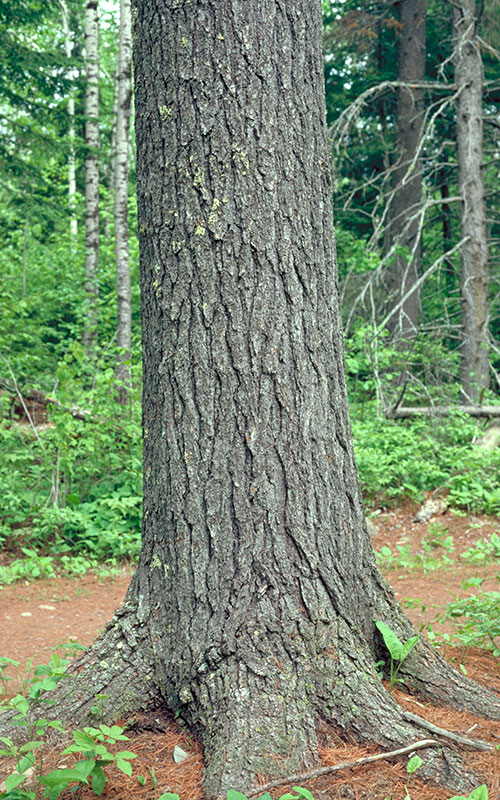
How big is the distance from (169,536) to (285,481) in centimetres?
48

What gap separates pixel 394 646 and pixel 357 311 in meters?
9.75

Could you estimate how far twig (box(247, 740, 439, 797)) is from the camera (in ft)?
6.79

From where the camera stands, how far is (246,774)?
83.1 inches

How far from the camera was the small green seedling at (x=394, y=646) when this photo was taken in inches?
100

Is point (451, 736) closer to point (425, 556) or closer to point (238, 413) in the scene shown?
point (238, 413)

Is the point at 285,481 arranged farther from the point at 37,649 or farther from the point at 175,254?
the point at 37,649

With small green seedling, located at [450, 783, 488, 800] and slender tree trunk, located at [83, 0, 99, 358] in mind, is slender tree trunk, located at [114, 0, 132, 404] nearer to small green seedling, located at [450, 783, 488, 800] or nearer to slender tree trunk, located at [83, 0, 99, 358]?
slender tree trunk, located at [83, 0, 99, 358]

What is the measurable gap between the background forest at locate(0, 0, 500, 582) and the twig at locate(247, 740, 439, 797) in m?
4.34

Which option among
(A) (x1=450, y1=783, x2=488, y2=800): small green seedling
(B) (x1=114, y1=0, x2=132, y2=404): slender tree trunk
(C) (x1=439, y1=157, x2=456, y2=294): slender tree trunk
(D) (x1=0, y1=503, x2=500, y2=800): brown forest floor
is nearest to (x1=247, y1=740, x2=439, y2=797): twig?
(D) (x1=0, y1=503, x2=500, y2=800): brown forest floor

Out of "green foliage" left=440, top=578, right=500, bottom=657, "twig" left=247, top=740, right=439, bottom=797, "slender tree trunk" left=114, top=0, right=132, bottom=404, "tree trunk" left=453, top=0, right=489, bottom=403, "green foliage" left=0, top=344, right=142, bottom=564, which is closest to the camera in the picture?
"twig" left=247, top=740, right=439, bottom=797

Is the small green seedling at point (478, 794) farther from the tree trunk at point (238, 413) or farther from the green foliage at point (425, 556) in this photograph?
the green foliage at point (425, 556)

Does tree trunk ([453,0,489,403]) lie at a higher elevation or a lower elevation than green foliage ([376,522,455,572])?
higher

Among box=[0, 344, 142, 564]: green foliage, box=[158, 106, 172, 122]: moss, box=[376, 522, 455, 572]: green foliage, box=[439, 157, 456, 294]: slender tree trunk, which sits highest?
box=[439, 157, 456, 294]: slender tree trunk

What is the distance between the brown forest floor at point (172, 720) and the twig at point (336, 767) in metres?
0.02
